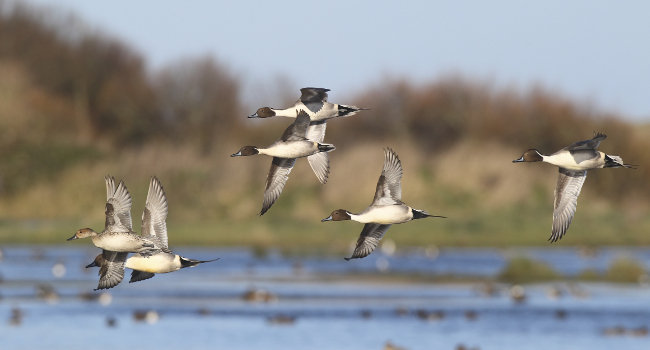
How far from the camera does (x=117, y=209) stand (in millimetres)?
10539

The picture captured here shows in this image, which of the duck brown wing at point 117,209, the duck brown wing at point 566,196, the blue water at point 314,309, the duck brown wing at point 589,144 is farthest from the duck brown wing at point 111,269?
the blue water at point 314,309

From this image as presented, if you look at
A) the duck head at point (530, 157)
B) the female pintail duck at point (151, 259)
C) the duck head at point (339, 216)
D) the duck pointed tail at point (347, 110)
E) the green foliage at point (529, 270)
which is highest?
the duck pointed tail at point (347, 110)

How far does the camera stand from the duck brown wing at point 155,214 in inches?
420

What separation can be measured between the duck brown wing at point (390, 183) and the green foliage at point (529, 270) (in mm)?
44032

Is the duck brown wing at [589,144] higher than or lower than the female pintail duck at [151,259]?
higher

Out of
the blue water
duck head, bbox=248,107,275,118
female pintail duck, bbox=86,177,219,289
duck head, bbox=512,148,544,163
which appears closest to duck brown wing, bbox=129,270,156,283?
female pintail duck, bbox=86,177,219,289

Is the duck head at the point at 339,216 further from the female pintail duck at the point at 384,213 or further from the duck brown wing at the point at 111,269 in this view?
the duck brown wing at the point at 111,269

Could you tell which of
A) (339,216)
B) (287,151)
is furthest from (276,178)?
(339,216)

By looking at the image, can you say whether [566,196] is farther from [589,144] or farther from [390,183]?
[390,183]

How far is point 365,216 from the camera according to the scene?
10031mm

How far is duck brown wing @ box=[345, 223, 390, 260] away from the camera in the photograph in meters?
9.99

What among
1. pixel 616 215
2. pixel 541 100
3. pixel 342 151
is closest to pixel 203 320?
pixel 342 151

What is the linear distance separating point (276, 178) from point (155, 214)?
1.13 metres

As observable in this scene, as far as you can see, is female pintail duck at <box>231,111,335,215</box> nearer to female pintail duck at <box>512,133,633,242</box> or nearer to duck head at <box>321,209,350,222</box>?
duck head at <box>321,209,350,222</box>
